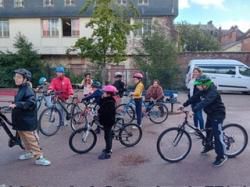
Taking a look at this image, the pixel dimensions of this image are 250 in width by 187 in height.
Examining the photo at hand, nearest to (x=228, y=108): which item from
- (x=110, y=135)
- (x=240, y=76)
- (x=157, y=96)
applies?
(x=157, y=96)

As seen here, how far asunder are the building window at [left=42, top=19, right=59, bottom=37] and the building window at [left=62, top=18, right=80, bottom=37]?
0.70 m

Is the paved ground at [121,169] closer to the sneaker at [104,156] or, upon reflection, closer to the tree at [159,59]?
the sneaker at [104,156]

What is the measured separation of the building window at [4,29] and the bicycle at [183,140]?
27.6 meters

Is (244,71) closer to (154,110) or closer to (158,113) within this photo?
(158,113)

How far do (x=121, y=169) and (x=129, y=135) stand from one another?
5.00 ft

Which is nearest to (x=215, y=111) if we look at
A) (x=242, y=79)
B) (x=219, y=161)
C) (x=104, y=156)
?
(x=219, y=161)

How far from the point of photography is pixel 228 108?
14914 mm

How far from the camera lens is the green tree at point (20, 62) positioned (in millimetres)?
27000

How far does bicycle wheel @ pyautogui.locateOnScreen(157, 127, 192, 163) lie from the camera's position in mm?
6375

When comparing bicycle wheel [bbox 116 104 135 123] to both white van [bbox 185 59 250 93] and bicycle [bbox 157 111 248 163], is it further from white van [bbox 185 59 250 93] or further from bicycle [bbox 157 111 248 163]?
white van [bbox 185 59 250 93]

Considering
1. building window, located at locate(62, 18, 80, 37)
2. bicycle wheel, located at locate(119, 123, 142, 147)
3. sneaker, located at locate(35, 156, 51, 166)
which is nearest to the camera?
sneaker, located at locate(35, 156, 51, 166)

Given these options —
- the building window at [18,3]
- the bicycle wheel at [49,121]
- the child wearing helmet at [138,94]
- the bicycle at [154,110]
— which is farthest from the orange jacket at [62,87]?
the building window at [18,3]

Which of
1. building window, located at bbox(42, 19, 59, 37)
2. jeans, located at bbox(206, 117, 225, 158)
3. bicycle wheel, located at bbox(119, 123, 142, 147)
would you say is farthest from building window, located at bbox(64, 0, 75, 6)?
jeans, located at bbox(206, 117, 225, 158)

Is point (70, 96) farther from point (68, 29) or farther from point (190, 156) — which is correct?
point (68, 29)
